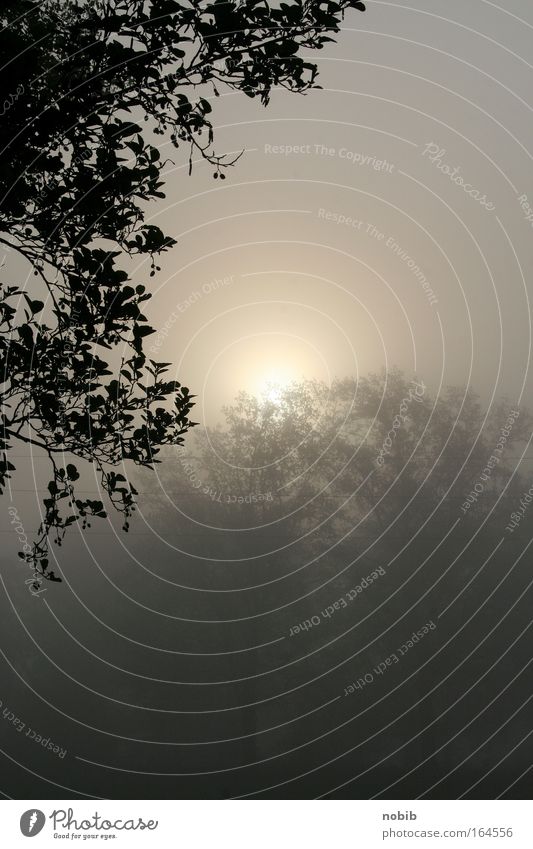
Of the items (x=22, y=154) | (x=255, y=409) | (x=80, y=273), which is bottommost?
(x=80, y=273)

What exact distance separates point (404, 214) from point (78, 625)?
496 inches

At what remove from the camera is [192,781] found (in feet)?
58.2

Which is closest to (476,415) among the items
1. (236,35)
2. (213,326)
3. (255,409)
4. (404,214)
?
(255,409)

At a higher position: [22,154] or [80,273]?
[22,154]

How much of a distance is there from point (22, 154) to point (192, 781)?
15342mm

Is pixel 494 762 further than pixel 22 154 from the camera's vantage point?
Yes

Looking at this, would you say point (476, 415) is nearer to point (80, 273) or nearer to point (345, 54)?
point (345, 54)

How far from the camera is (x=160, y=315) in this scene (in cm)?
1530

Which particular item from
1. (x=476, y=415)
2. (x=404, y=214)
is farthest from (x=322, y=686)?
(x=404, y=214)

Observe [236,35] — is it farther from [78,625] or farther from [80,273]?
[78,625]

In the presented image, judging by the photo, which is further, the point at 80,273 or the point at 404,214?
the point at 404,214

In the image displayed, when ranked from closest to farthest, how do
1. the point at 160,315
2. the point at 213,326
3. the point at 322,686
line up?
the point at 160,315 → the point at 213,326 → the point at 322,686
